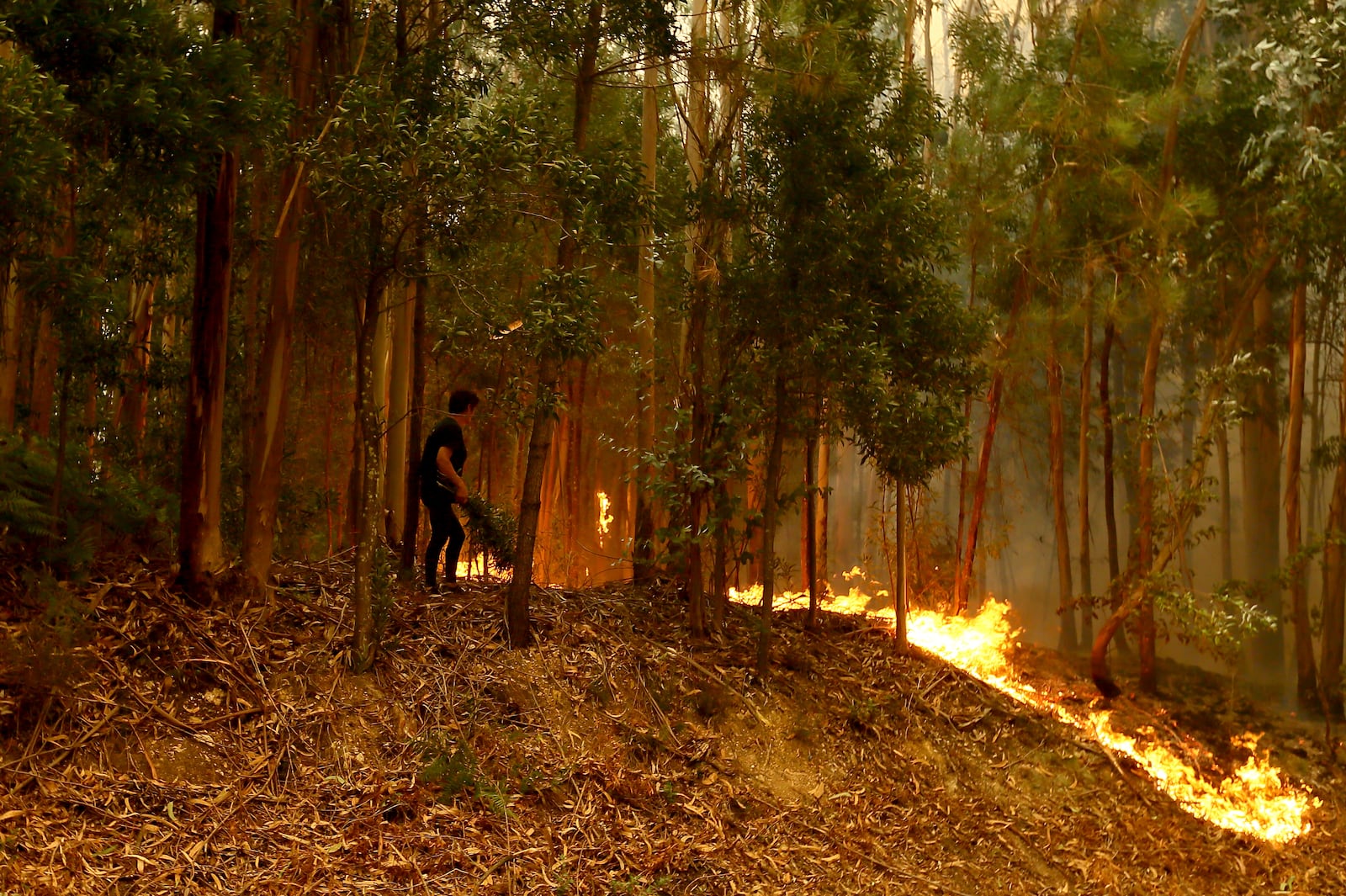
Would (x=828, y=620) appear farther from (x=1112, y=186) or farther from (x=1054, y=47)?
(x=1054, y=47)

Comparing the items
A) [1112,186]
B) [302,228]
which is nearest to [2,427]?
[302,228]

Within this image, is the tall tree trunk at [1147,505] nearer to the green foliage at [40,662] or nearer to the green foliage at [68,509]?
the green foliage at [68,509]

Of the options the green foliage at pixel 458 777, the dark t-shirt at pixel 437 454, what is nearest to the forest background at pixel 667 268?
the dark t-shirt at pixel 437 454

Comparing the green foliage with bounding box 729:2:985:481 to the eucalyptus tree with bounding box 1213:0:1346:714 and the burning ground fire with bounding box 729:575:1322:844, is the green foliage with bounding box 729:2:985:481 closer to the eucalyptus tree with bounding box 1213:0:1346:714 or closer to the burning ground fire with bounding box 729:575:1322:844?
the burning ground fire with bounding box 729:575:1322:844

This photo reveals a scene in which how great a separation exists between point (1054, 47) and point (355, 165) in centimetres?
934

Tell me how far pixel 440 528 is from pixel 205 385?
188 centimetres

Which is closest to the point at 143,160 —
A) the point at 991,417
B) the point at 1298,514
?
the point at 991,417

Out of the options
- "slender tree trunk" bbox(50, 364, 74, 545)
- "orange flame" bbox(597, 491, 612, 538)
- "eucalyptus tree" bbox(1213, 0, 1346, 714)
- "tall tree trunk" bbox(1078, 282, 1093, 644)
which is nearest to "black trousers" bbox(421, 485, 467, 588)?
"slender tree trunk" bbox(50, 364, 74, 545)

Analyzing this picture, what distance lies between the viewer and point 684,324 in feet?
27.1

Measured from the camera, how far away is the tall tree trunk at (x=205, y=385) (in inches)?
214

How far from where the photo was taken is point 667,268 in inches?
323

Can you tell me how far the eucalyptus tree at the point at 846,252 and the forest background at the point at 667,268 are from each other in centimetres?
3

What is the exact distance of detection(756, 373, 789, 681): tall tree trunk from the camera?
7500 mm

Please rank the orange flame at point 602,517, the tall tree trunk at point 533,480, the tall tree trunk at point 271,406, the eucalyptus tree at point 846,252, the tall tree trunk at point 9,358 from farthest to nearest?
the orange flame at point 602,517 → the eucalyptus tree at point 846,252 → the tall tree trunk at point 9,358 → the tall tree trunk at point 533,480 → the tall tree trunk at point 271,406
